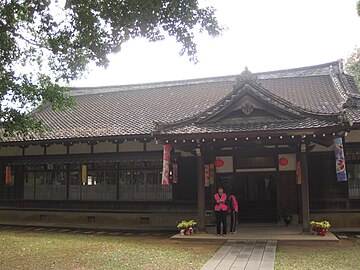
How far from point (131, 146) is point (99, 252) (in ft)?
Answer: 23.0

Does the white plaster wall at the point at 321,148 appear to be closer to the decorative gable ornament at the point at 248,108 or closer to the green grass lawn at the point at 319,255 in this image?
the decorative gable ornament at the point at 248,108

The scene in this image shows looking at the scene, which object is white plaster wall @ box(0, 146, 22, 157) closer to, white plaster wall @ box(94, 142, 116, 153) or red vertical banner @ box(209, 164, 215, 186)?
white plaster wall @ box(94, 142, 116, 153)

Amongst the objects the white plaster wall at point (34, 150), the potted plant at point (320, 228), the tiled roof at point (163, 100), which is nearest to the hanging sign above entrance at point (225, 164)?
the tiled roof at point (163, 100)

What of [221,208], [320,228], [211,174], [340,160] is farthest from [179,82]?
[320,228]

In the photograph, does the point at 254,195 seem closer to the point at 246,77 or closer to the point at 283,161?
the point at 283,161

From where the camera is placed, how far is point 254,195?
16828 mm

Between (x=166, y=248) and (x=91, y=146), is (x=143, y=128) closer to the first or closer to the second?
(x=91, y=146)

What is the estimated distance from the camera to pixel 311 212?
48.5 feet

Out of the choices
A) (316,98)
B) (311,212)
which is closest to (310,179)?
(311,212)

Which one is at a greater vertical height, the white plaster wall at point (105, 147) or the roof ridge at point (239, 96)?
the roof ridge at point (239, 96)

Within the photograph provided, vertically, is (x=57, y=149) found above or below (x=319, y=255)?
above

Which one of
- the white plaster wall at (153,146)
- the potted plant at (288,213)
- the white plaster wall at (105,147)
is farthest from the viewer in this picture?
the white plaster wall at (105,147)

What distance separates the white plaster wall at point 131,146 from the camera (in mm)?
16939

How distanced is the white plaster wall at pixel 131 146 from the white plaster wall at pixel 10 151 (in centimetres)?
589
